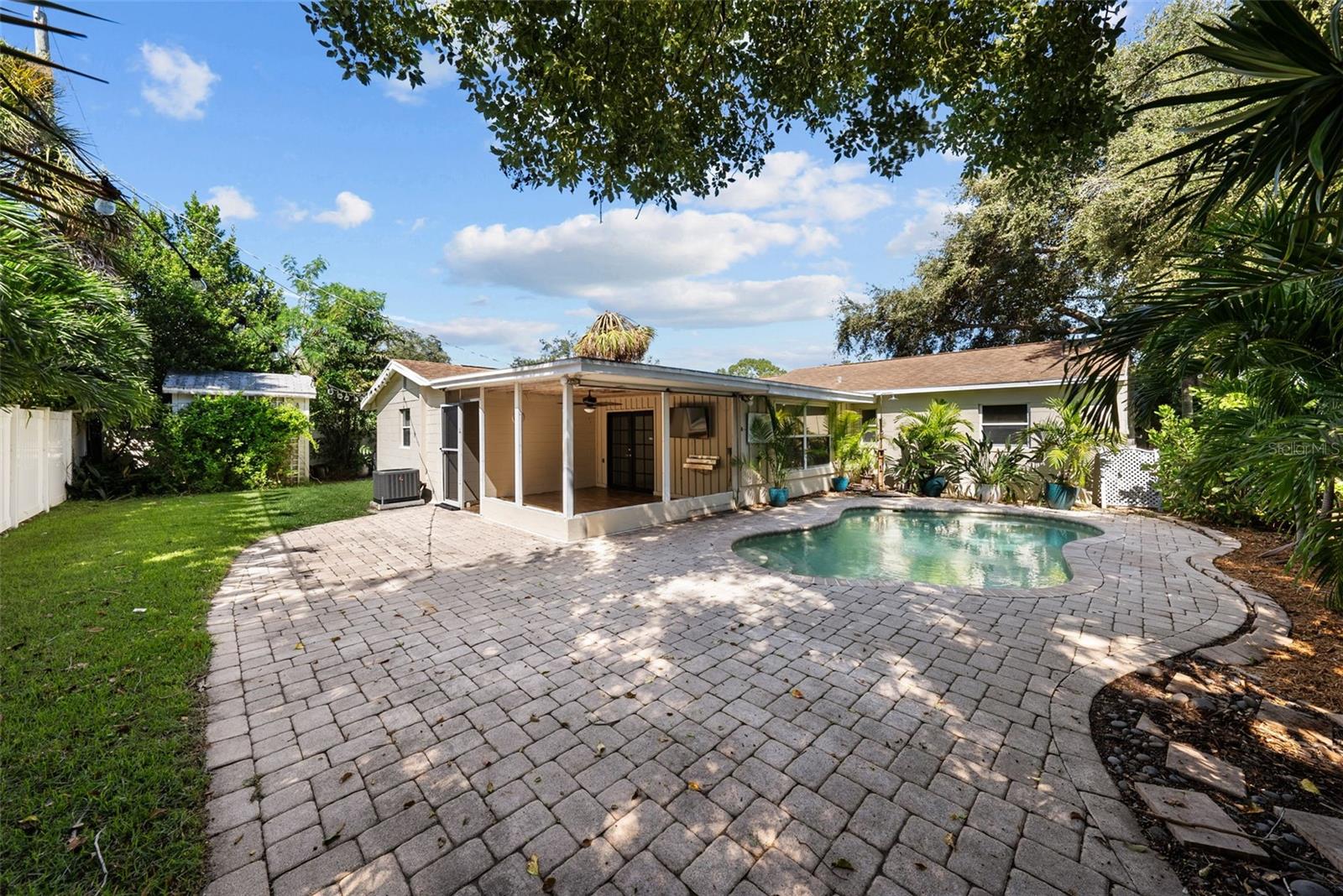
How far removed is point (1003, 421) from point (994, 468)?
52.2 inches

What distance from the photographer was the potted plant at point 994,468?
11.3m

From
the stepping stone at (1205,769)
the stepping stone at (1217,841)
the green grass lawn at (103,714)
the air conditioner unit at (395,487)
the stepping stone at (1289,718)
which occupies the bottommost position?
the stepping stone at (1205,769)

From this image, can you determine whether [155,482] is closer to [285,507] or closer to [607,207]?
[285,507]

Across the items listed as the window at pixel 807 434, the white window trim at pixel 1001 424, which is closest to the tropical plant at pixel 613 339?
the window at pixel 807 434

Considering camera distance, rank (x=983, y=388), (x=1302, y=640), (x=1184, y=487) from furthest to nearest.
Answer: (x=983, y=388) → (x=1184, y=487) → (x=1302, y=640)

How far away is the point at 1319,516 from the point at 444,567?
297 inches

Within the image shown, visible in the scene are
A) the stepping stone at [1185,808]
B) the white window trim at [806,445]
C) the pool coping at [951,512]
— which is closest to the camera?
the stepping stone at [1185,808]

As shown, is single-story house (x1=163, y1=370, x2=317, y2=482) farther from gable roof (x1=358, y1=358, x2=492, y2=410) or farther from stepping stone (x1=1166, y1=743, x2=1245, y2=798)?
stepping stone (x1=1166, y1=743, x2=1245, y2=798)

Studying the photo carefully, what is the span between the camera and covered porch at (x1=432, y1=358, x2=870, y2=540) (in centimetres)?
805

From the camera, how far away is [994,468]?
38.0 ft

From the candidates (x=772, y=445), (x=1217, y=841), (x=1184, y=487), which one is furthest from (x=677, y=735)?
(x=1184, y=487)

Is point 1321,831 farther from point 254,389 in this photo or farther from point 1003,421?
point 254,389

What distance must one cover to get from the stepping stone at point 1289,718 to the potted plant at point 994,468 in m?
9.17

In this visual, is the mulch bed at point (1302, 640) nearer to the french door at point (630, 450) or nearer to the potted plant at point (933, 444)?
the potted plant at point (933, 444)
